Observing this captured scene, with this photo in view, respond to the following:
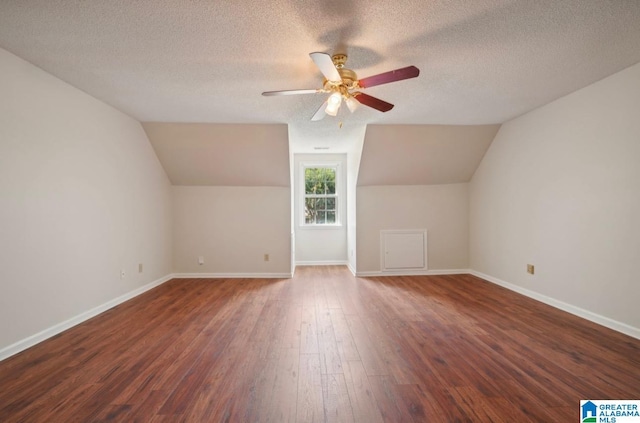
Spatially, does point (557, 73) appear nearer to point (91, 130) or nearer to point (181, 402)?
point (181, 402)

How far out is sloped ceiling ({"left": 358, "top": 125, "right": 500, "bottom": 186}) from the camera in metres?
4.35

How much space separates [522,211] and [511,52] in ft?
7.54

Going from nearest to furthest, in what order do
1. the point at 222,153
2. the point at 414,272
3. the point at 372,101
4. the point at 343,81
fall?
the point at 343,81 < the point at 372,101 < the point at 222,153 < the point at 414,272

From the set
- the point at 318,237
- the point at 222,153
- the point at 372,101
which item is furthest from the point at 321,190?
the point at 372,101

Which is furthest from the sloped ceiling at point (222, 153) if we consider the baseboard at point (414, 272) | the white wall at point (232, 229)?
the baseboard at point (414, 272)

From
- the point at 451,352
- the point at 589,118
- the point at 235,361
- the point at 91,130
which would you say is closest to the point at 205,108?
the point at 91,130

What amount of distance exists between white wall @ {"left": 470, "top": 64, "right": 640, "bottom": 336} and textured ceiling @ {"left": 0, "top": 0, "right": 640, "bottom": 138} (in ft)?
1.08

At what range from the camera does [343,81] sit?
2.27 metres

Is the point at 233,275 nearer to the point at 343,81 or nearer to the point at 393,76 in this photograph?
the point at 343,81

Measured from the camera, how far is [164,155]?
4457 millimetres

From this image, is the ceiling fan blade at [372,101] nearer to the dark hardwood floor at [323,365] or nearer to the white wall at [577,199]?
the dark hardwood floor at [323,365]

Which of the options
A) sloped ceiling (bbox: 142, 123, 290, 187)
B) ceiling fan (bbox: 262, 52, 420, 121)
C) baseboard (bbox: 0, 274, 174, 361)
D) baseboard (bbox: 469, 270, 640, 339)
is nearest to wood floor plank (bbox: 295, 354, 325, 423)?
ceiling fan (bbox: 262, 52, 420, 121)

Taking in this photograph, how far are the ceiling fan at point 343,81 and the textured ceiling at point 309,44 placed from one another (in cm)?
17

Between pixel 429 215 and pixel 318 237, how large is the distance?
220 centimetres
